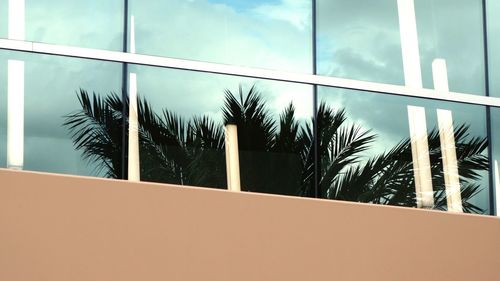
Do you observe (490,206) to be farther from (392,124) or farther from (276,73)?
(276,73)

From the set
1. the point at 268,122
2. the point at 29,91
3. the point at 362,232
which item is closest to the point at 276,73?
the point at 268,122

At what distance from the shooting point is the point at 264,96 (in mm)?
8719

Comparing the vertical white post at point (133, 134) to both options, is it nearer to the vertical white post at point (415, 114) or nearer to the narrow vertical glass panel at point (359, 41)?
the narrow vertical glass panel at point (359, 41)

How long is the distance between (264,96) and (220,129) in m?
0.55

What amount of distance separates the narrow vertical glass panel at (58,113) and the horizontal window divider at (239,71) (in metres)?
0.07

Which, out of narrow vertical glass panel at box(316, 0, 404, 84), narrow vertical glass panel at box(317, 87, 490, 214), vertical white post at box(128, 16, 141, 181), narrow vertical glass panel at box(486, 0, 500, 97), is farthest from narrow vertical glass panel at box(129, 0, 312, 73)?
narrow vertical glass panel at box(486, 0, 500, 97)

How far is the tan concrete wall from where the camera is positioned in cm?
735

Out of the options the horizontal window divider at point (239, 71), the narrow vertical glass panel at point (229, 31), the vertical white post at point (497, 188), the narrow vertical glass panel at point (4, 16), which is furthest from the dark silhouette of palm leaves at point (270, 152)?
the narrow vertical glass panel at point (4, 16)

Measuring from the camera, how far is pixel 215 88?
28.2 feet

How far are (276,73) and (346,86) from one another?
0.73 m

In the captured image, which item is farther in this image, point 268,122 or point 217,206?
point 268,122

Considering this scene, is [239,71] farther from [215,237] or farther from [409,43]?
[409,43]

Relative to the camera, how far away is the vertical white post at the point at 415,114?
915 cm

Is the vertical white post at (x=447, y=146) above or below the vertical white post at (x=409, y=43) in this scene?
below
